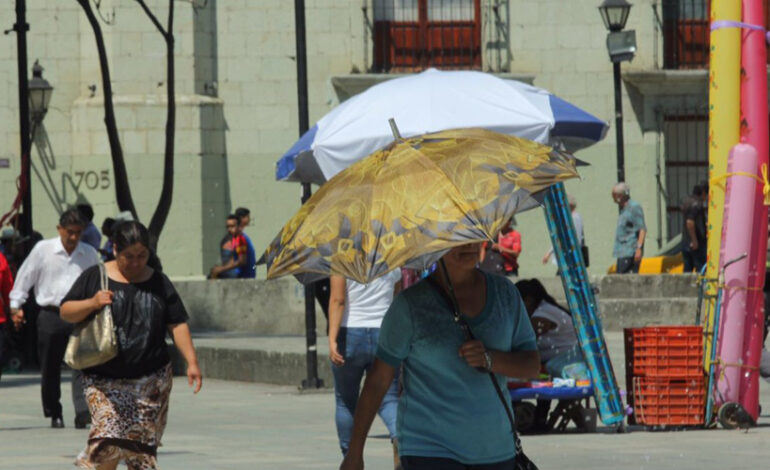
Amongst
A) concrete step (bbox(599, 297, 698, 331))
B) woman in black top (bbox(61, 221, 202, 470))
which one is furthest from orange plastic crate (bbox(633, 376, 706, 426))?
concrete step (bbox(599, 297, 698, 331))

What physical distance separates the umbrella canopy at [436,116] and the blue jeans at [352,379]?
177 centimetres

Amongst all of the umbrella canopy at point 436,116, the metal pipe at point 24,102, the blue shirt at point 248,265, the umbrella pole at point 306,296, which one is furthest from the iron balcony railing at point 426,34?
the umbrella canopy at point 436,116

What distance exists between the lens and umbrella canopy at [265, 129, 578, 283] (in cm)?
668

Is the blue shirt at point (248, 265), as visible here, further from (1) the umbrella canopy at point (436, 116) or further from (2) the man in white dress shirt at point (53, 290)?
(1) the umbrella canopy at point (436, 116)

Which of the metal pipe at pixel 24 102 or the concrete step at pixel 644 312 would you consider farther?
the concrete step at pixel 644 312

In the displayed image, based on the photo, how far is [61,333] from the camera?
47.2ft

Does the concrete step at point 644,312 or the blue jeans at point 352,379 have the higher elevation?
the blue jeans at point 352,379

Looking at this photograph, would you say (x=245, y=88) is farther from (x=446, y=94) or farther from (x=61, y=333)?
(x=446, y=94)

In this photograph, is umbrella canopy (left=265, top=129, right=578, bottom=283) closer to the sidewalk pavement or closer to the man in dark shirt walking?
the sidewalk pavement

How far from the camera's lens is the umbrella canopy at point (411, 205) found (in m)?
6.68

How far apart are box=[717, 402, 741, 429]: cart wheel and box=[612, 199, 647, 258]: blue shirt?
1133cm

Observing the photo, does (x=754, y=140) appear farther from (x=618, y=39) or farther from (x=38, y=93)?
(x=38, y=93)

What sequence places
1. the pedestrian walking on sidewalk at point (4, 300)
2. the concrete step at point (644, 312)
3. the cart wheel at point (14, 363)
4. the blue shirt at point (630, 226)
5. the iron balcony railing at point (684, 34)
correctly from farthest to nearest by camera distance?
the iron balcony railing at point (684, 34)
the blue shirt at point (630, 226)
the concrete step at point (644, 312)
the cart wheel at point (14, 363)
the pedestrian walking on sidewalk at point (4, 300)

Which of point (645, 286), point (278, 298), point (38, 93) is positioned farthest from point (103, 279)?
point (38, 93)
